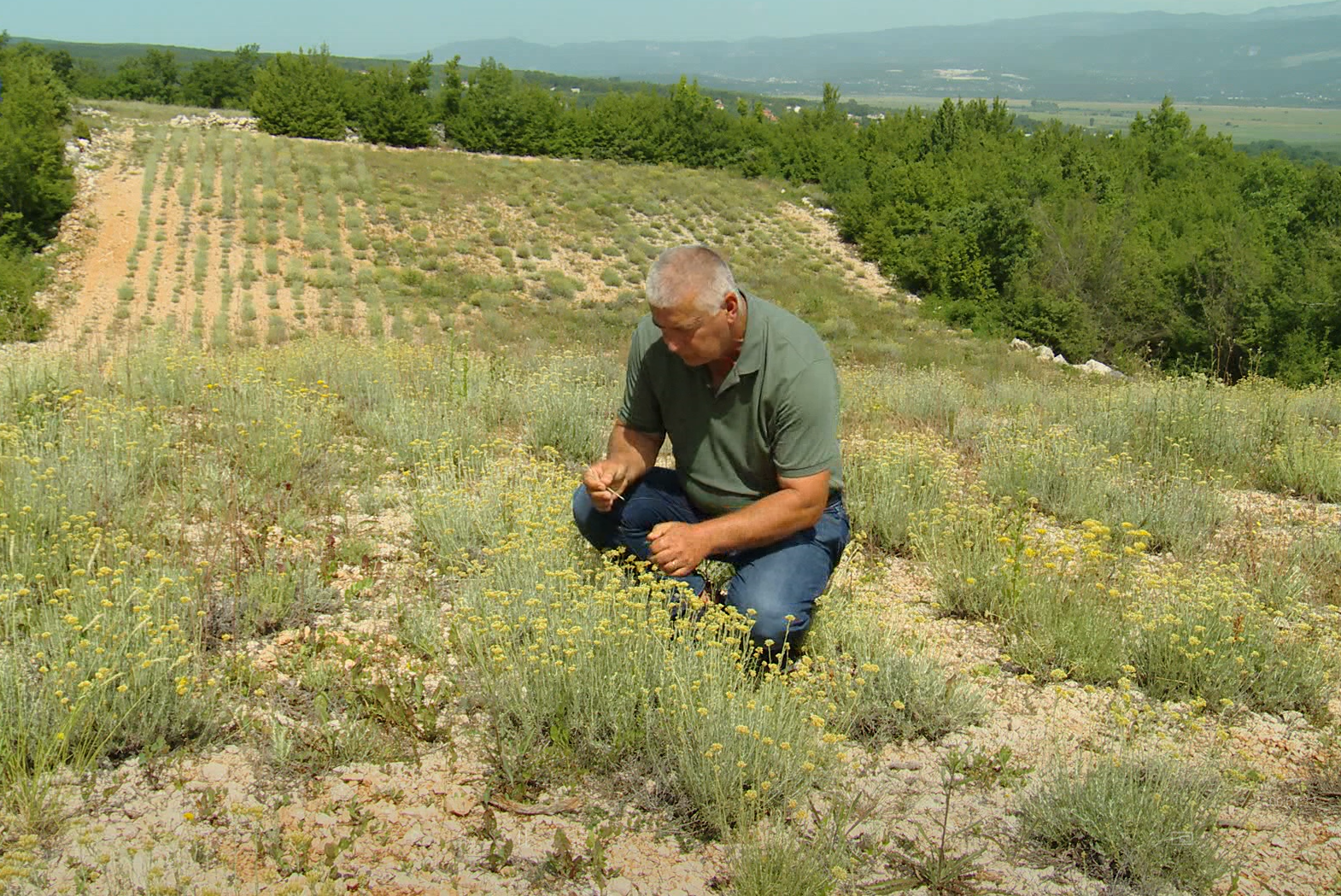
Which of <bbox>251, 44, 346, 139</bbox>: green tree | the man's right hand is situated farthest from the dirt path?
the man's right hand

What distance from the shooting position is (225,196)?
24.9 m

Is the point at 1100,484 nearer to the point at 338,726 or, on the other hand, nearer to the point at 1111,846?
the point at 1111,846

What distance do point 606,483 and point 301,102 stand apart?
33.7 meters

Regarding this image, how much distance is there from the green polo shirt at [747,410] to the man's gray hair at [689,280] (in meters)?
0.22

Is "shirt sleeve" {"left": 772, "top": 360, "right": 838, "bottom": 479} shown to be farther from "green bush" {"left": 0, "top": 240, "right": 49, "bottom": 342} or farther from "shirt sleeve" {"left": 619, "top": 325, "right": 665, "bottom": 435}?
"green bush" {"left": 0, "top": 240, "right": 49, "bottom": 342}

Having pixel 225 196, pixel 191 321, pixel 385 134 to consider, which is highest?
pixel 385 134

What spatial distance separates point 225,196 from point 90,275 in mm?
6344

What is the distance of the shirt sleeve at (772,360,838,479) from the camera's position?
127 inches

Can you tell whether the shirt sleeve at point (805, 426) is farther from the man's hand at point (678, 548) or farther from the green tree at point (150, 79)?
the green tree at point (150, 79)

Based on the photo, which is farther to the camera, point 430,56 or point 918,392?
point 430,56

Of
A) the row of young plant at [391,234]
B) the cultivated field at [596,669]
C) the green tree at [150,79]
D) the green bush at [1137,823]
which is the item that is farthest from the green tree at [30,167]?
the green tree at [150,79]

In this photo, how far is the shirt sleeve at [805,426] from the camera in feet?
10.6

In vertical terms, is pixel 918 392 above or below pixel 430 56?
below

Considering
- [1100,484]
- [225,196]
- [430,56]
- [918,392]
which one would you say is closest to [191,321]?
[225,196]
